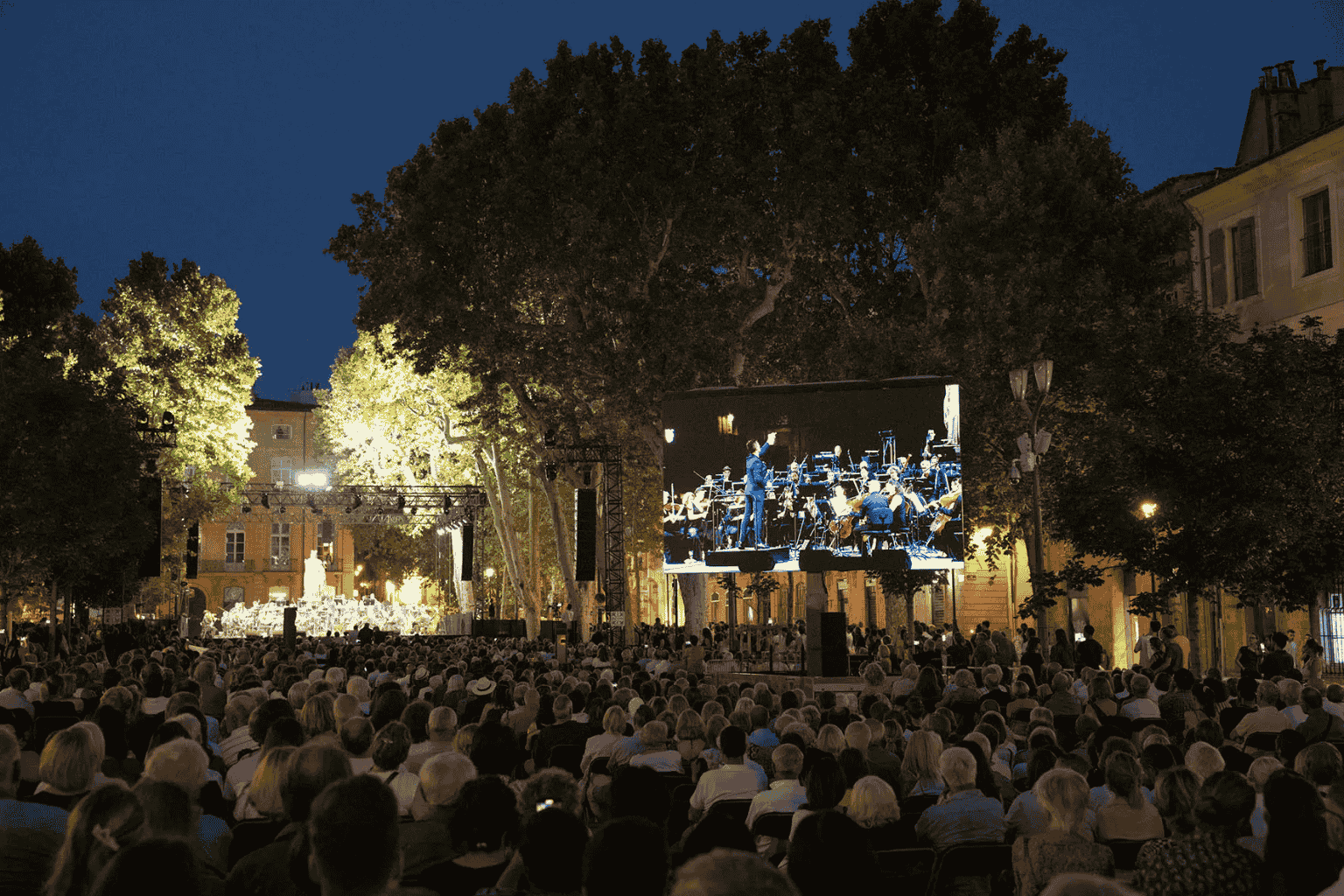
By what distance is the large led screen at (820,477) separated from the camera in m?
25.3

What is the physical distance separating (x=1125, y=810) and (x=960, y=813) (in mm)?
896

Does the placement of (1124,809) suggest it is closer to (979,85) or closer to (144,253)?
(979,85)

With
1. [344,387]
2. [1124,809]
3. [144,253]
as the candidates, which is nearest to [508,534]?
[344,387]

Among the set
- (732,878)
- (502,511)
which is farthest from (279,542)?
(732,878)

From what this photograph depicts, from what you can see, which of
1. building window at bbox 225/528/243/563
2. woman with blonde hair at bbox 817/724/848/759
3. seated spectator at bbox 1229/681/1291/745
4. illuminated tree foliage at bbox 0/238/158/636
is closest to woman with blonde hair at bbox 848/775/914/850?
woman with blonde hair at bbox 817/724/848/759

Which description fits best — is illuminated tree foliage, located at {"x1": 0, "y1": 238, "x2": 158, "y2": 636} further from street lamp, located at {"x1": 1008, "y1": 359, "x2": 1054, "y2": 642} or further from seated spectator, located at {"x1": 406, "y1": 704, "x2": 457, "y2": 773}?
seated spectator, located at {"x1": 406, "y1": 704, "x2": 457, "y2": 773}

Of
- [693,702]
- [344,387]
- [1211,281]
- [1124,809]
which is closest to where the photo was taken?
[1124,809]

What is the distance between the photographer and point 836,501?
25.6 m

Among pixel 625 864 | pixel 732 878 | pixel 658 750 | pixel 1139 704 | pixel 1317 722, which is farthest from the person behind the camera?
pixel 1139 704

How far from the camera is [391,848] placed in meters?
3.40

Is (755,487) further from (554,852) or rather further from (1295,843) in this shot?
(554,852)

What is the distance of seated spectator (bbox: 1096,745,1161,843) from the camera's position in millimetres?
6941

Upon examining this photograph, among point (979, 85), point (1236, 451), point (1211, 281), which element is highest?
point (979, 85)

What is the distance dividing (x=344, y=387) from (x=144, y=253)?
8.77 meters
